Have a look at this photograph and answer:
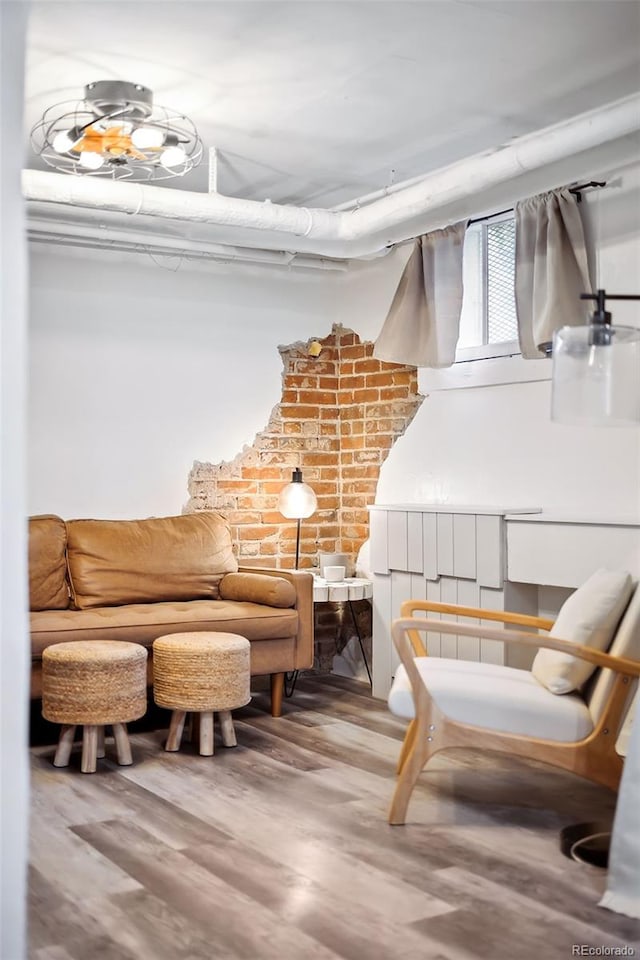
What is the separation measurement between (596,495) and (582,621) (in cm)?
120

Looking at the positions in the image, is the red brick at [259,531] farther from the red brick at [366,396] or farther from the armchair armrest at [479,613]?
the armchair armrest at [479,613]

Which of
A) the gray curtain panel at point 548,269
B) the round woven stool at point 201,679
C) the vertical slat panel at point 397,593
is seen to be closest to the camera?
the round woven stool at point 201,679

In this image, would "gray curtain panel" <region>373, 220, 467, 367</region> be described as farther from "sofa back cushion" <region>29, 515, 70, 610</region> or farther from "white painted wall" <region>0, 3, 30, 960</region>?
"white painted wall" <region>0, 3, 30, 960</region>

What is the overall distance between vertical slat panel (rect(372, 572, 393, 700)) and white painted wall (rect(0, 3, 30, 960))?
12.3ft

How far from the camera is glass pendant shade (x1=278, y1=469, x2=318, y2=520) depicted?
5680mm

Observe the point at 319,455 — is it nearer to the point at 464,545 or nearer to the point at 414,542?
the point at 414,542

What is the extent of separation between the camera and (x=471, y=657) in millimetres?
4676

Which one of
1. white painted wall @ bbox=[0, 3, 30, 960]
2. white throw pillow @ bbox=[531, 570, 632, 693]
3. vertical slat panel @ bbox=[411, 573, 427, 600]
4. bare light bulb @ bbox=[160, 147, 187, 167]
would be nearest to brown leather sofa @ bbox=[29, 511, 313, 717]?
vertical slat panel @ bbox=[411, 573, 427, 600]

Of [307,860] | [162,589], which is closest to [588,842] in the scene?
[307,860]

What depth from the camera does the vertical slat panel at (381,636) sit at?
5285mm

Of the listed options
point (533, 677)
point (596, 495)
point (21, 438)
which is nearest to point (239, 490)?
point (596, 495)

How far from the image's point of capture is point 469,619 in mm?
4770

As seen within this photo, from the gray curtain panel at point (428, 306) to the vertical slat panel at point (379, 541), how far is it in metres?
0.83

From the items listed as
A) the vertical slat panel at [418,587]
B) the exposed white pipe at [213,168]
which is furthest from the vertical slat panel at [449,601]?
the exposed white pipe at [213,168]
